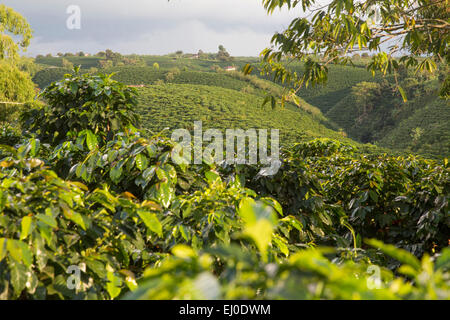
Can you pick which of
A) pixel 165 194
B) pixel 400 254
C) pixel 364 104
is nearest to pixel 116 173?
pixel 165 194

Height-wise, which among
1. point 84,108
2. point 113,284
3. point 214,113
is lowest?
point 113,284

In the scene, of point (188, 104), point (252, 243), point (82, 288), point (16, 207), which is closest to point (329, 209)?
point (252, 243)

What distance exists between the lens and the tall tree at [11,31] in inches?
523

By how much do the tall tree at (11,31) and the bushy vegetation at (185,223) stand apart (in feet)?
46.1

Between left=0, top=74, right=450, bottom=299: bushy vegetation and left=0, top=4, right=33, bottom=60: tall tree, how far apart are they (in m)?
14.0

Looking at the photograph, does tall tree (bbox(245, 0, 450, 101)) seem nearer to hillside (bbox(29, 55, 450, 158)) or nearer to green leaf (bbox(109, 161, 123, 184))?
green leaf (bbox(109, 161, 123, 184))

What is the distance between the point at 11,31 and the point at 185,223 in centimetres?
1715

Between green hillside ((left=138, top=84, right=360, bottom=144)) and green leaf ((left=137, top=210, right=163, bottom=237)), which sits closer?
green leaf ((left=137, top=210, right=163, bottom=237))

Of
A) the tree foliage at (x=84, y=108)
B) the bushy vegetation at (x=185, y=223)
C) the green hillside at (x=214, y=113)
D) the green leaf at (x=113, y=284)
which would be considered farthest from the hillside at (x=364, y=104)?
the green leaf at (x=113, y=284)

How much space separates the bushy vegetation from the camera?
1.41ft

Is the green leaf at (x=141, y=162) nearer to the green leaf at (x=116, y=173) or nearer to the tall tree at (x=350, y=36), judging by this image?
the green leaf at (x=116, y=173)

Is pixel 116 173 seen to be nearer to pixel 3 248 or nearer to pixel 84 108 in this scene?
pixel 3 248

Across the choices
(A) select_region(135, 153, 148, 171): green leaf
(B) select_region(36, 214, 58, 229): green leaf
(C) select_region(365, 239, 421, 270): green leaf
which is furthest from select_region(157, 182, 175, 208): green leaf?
A: (C) select_region(365, 239, 421, 270): green leaf

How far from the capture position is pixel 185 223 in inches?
44.6
